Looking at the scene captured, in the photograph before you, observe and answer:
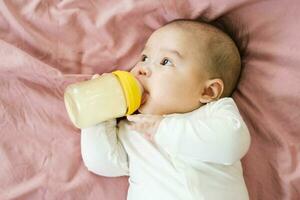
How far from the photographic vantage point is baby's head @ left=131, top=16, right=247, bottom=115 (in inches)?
48.8

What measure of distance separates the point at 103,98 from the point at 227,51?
1.21 ft

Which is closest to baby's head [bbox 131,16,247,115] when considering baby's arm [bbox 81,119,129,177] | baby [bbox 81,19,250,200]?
baby [bbox 81,19,250,200]

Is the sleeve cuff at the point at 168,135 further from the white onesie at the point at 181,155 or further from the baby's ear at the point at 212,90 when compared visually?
the baby's ear at the point at 212,90

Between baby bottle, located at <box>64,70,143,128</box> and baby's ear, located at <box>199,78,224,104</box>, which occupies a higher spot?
baby bottle, located at <box>64,70,143,128</box>

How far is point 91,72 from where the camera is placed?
1.37 meters

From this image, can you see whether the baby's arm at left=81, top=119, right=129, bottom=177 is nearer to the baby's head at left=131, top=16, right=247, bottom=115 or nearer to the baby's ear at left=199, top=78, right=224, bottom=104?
the baby's head at left=131, top=16, right=247, bottom=115

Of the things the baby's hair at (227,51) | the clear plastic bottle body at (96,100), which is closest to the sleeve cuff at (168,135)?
the clear plastic bottle body at (96,100)

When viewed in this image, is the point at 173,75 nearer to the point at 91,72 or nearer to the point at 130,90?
the point at 130,90

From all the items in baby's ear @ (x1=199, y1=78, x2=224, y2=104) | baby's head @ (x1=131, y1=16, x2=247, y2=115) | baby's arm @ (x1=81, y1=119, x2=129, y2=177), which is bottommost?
baby's arm @ (x1=81, y1=119, x2=129, y2=177)

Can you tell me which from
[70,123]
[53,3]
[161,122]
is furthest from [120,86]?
[53,3]

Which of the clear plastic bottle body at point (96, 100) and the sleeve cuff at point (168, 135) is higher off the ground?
the clear plastic bottle body at point (96, 100)

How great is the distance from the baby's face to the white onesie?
0.04 metres

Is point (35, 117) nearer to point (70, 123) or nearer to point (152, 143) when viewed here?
point (70, 123)

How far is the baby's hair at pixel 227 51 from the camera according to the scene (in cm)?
128
